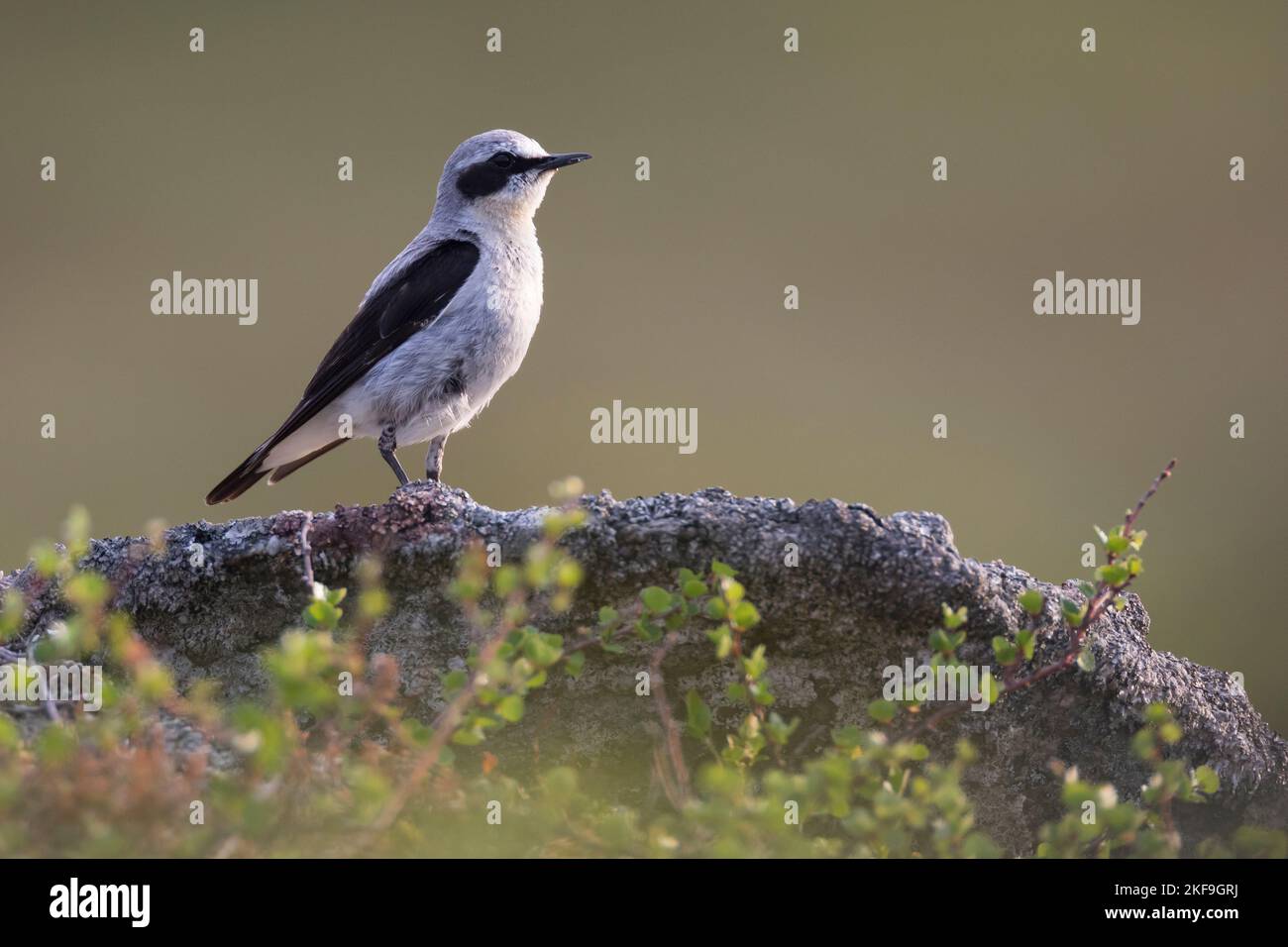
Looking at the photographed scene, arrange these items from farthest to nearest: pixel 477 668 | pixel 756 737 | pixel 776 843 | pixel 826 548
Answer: pixel 826 548
pixel 756 737
pixel 477 668
pixel 776 843

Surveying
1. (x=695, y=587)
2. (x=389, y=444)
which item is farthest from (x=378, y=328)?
(x=695, y=587)

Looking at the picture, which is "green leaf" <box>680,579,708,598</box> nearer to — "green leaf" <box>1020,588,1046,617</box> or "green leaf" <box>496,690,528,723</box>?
"green leaf" <box>496,690,528,723</box>

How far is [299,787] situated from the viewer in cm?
261

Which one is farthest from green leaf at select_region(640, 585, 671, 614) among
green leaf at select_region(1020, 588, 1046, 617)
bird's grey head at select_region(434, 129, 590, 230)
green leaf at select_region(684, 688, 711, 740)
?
bird's grey head at select_region(434, 129, 590, 230)

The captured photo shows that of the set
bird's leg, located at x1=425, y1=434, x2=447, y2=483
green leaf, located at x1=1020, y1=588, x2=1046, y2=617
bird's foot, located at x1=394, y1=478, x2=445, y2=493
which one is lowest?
green leaf, located at x1=1020, y1=588, x2=1046, y2=617

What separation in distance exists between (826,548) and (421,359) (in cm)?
329

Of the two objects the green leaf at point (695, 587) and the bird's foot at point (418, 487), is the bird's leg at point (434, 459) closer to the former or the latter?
the bird's foot at point (418, 487)

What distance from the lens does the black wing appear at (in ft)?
21.9

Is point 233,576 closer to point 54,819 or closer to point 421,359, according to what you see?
point 54,819

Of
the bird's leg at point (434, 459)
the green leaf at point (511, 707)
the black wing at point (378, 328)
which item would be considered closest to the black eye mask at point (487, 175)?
the black wing at point (378, 328)

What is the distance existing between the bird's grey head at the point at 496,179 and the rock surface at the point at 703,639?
11.9 feet

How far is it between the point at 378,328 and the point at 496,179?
4.15 feet

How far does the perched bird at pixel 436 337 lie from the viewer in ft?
21.4

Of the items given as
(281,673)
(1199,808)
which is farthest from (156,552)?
(1199,808)
